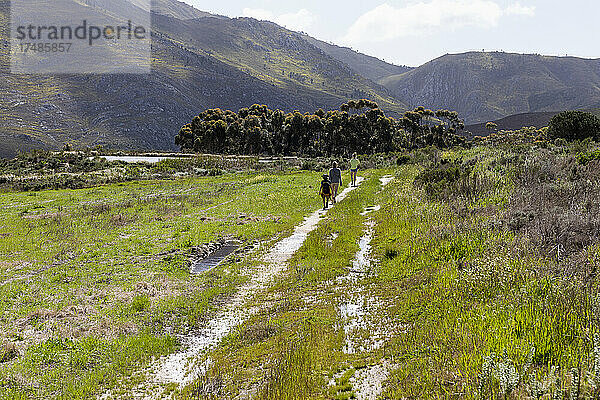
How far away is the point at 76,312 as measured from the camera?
10688 millimetres

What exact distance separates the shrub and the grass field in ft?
150

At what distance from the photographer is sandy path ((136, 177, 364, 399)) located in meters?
7.55

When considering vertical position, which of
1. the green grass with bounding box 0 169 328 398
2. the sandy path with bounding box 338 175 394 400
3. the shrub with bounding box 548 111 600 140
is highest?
the shrub with bounding box 548 111 600 140

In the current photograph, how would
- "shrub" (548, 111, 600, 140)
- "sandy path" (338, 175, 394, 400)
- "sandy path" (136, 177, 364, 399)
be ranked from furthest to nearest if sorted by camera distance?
"shrub" (548, 111, 600, 140)
"sandy path" (136, 177, 364, 399)
"sandy path" (338, 175, 394, 400)

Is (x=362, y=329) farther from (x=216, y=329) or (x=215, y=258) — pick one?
(x=215, y=258)

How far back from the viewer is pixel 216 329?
31.4 feet

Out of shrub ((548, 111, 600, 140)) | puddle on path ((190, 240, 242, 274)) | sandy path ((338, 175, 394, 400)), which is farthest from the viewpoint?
shrub ((548, 111, 600, 140))

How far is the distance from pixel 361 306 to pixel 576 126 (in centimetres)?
6145

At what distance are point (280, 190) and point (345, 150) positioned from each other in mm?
76489

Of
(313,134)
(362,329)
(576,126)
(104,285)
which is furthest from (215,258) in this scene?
(313,134)

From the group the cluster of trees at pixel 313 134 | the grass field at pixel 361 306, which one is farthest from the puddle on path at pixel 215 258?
the cluster of trees at pixel 313 134

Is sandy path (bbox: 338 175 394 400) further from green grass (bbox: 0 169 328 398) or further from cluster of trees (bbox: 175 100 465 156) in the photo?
cluster of trees (bbox: 175 100 465 156)

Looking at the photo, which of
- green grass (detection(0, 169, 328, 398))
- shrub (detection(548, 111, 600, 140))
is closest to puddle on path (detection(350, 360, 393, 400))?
green grass (detection(0, 169, 328, 398))

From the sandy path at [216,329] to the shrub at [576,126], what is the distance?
56.7 m
